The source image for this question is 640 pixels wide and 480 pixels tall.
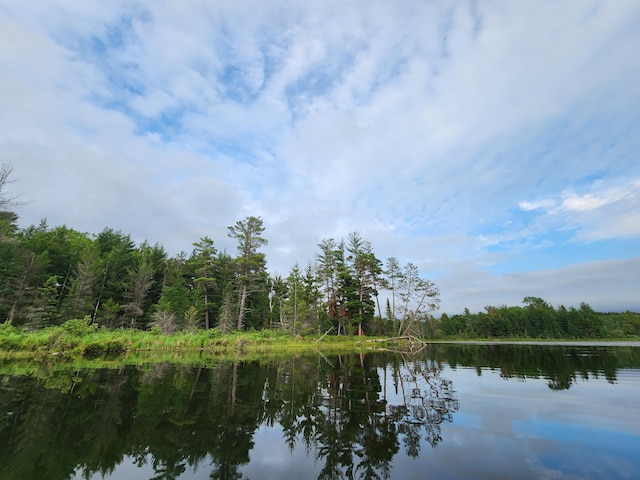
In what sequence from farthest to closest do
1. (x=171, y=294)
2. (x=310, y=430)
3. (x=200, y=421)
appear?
(x=171, y=294) → (x=200, y=421) → (x=310, y=430)

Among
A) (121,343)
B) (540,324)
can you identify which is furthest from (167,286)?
(540,324)

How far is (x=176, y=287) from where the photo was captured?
41.7 meters

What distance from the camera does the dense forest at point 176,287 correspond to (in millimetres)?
33906

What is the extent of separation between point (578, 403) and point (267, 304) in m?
53.5

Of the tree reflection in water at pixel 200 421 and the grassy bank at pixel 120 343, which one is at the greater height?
the grassy bank at pixel 120 343

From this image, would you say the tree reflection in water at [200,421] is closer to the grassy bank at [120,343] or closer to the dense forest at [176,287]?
the grassy bank at [120,343]

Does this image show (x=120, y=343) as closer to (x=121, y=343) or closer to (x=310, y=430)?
(x=121, y=343)

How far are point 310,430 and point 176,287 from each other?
40.9 meters

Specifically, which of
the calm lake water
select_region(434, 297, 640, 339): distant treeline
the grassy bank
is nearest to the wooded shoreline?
the grassy bank

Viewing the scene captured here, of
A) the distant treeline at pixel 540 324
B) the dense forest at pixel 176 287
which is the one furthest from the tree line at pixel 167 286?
the distant treeline at pixel 540 324

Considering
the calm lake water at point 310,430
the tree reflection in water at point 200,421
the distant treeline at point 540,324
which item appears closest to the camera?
the calm lake water at point 310,430

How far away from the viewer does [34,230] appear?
149ft

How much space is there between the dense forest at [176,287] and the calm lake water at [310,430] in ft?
91.5

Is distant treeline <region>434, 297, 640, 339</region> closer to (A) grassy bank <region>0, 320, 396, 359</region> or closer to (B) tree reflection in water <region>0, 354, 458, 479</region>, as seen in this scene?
(A) grassy bank <region>0, 320, 396, 359</region>
